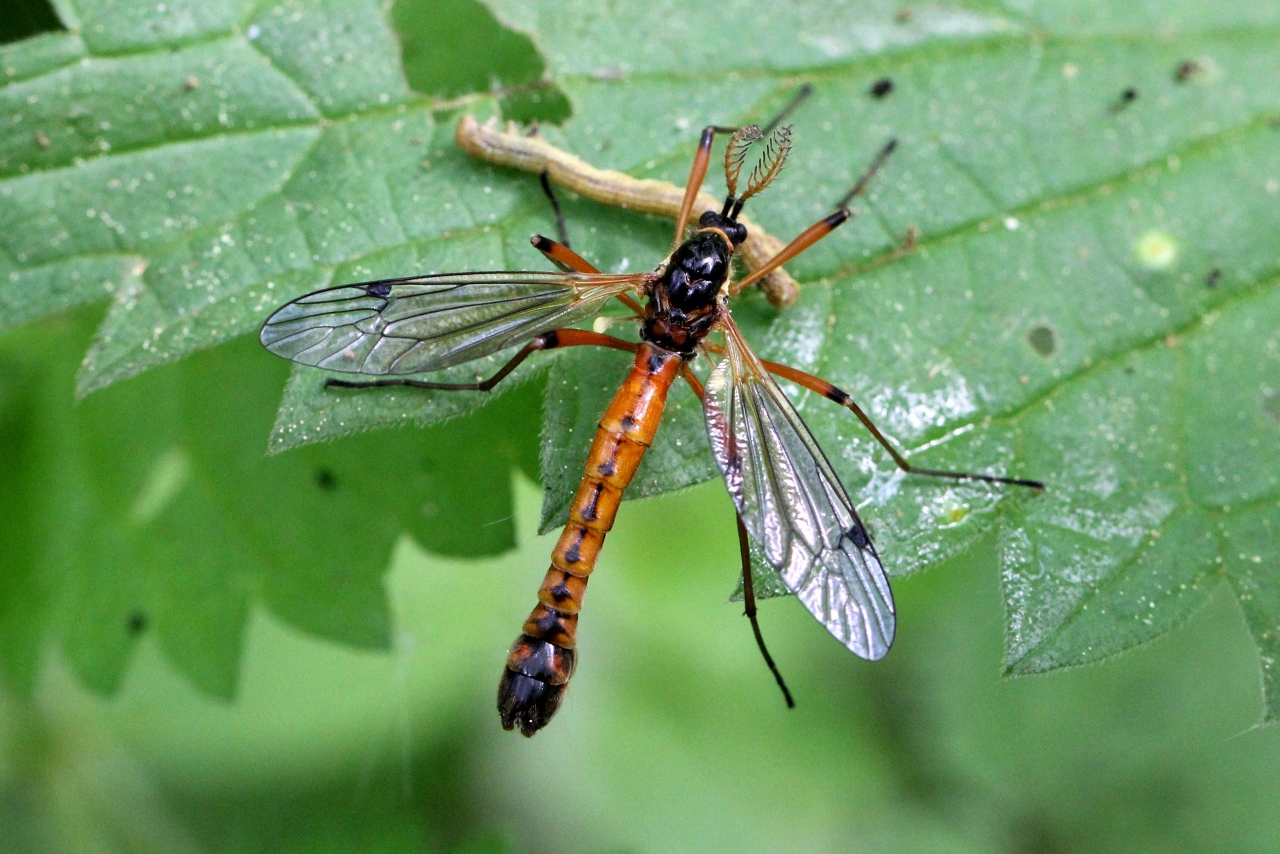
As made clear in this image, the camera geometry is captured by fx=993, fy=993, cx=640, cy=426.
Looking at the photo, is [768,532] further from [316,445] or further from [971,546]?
[316,445]

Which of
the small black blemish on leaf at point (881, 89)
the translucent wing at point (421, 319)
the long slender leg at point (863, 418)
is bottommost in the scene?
the long slender leg at point (863, 418)

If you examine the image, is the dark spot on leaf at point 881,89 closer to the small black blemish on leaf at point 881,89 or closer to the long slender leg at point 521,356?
the small black blemish on leaf at point 881,89

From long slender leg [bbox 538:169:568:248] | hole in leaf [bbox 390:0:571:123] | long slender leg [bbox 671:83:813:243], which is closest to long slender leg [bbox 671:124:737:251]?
long slender leg [bbox 671:83:813:243]

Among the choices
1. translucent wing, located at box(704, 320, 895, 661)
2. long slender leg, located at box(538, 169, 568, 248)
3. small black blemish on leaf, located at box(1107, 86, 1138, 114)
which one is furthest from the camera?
small black blemish on leaf, located at box(1107, 86, 1138, 114)

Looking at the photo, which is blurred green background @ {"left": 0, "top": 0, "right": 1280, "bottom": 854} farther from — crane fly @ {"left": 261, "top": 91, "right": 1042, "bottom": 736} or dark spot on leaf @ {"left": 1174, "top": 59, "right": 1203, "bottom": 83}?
dark spot on leaf @ {"left": 1174, "top": 59, "right": 1203, "bottom": 83}

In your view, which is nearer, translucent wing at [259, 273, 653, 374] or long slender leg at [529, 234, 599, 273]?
translucent wing at [259, 273, 653, 374]

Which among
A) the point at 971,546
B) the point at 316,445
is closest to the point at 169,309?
the point at 316,445

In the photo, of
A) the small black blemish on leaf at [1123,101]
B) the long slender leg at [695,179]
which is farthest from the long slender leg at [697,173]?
the small black blemish on leaf at [1123,101]
